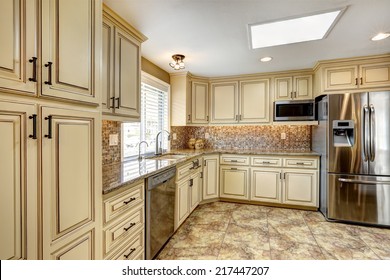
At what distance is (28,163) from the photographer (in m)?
0.81

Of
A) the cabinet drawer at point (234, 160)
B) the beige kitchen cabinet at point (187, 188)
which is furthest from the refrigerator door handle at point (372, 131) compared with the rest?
the beige kitchen cabinet at point (187, 188)

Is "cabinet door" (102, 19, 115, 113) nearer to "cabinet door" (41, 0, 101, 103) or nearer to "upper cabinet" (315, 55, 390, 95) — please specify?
"cabinet door" (41, 0, 101, 103)

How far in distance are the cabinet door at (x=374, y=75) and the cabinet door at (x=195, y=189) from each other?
8.63 ft

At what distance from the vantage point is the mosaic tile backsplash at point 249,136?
11.9 feet

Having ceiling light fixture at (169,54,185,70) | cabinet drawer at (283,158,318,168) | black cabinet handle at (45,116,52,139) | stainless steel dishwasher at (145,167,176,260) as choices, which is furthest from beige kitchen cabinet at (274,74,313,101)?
black cabinet handle at (45,116,52,139)

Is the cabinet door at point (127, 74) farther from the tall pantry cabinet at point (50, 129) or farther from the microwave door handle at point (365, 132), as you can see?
the microwave door handle at point (365, 132)

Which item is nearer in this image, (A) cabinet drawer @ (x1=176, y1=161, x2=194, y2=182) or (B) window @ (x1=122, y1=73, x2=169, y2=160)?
(A) cabinet drawer @ (x1=176, y1=161, x2=194, y2=182)

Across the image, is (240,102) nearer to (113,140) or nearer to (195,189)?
(195,189)

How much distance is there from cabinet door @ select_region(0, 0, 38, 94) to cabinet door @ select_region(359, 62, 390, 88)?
355 centimetres

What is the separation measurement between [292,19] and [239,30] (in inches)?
18.7

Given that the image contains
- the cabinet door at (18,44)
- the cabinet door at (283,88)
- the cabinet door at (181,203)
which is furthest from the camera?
the cabinet door at (283,88)

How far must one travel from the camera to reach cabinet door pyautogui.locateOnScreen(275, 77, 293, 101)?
11.1ft

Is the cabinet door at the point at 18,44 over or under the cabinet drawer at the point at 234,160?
over
